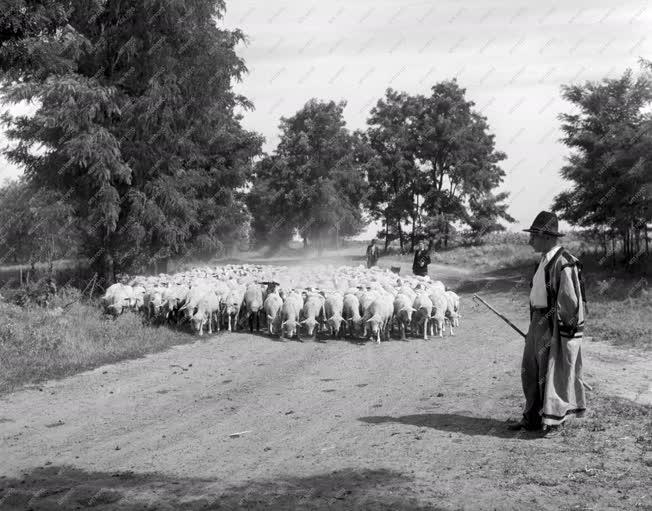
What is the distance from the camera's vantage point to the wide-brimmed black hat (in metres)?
6.59

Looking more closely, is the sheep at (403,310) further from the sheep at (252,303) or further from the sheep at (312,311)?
the sheep at (252,303)

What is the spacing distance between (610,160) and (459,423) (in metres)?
19.3

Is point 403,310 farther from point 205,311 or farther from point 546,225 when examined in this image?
point 546,225

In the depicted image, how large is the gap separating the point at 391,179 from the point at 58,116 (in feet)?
98.3

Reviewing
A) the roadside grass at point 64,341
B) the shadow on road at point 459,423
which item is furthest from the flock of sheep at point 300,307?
the shadow on road at point 459,423

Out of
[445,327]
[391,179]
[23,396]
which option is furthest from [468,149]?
[23,396]

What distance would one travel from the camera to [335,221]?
1786 inches

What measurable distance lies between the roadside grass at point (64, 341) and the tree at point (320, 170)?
30.9 meters

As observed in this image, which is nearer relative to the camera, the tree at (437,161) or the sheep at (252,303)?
the sheep at (252,303)

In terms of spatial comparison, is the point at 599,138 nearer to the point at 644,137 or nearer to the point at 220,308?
the point at 644,137

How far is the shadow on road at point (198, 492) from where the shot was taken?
4.85 m

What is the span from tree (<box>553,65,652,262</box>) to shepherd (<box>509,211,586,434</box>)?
1647cm

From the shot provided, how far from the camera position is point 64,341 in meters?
11.2

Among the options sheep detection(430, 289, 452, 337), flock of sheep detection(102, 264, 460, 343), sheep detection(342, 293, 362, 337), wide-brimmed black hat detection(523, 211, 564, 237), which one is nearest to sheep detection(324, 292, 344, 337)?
flock of sheep detection(102, 264, 460, 343)
